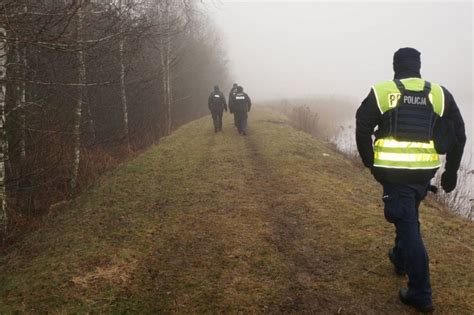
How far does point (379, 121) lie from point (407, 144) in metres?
0.36

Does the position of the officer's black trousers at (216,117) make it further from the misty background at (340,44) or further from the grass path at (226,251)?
the misty background at (340,44)

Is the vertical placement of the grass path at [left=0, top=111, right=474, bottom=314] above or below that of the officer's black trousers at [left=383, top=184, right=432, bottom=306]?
below

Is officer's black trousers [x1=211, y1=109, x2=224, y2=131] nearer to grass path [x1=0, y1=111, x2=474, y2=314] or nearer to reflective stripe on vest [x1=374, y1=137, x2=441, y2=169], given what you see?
grass path [x1=0, y1=111, x2=474, y2=314]

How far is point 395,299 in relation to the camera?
13.4 ft

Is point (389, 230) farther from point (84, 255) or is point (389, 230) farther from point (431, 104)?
point (84, 255)

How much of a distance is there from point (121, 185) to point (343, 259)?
18.8 ft

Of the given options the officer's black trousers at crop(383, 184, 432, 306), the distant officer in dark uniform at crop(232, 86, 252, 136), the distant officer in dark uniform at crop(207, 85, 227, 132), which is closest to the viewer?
the officer's black trousers at crop(383, 184, 432, 306)

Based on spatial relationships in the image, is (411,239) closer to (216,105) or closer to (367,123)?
(367,123)

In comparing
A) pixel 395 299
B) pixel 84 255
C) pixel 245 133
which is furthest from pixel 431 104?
pixel 245 133

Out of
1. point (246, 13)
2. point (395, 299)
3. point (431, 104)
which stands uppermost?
point (246, 13)

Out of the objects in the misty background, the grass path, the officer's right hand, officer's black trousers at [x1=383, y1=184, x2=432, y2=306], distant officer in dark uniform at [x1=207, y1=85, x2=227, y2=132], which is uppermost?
the misty background

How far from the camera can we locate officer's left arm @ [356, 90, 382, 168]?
384cm

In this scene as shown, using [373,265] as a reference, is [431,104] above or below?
above

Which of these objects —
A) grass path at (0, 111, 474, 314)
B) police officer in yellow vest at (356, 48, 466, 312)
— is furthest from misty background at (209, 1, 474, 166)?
police officer in yellow vest at (356, 48, 466, 312)
